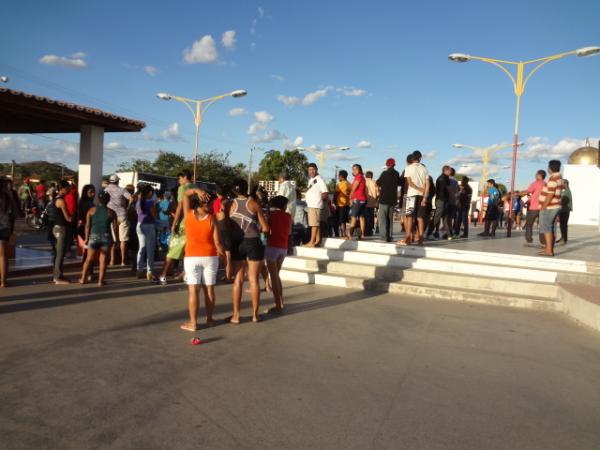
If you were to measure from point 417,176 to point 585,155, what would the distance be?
35.6 metres

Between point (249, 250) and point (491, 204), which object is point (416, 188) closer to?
point (249, 250)

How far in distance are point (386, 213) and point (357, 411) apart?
7.28 metres

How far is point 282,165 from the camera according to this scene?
6375 centimetres

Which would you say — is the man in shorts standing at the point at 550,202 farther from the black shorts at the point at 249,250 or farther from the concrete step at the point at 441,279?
the black shorts at the point at 249,250

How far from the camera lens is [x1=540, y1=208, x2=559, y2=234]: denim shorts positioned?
921 cm

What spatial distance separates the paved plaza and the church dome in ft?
122

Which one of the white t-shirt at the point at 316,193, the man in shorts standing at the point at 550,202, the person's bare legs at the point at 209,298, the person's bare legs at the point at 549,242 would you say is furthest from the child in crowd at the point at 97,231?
the person's bare legs at the point at 549,242

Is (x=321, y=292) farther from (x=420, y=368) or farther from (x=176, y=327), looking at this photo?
(x=420, y=368)

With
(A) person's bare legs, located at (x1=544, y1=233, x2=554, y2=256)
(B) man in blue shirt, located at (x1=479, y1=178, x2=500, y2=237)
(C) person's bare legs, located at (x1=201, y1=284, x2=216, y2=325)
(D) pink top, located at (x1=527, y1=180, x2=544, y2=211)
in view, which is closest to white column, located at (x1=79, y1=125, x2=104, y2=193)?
(C) person's bare legs, located at (x1=201, y1=284, x2=216, y2=325)

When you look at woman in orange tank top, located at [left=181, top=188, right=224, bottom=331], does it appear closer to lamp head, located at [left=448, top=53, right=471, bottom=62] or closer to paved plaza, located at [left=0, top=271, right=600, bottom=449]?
paved plaza, located at [left=0, top=271, right=600, bottom=449]

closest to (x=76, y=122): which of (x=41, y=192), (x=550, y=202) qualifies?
(x=41, y=192)

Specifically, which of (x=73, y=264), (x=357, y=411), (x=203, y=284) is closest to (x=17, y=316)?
(x=203, y=284)

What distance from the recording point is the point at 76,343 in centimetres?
486

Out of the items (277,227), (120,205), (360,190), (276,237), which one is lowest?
(276,237)
